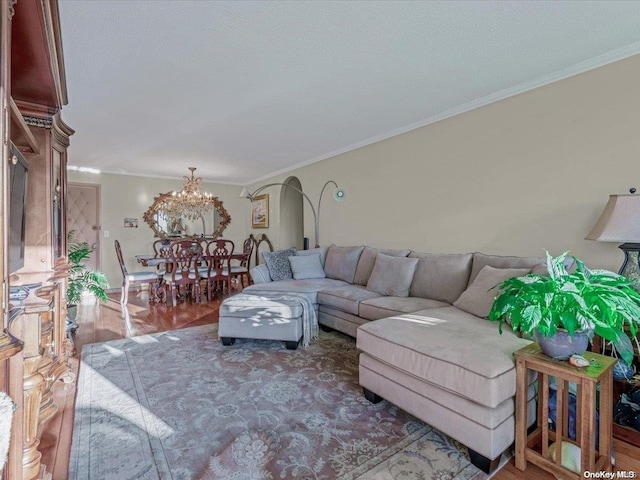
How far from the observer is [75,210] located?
228 inches

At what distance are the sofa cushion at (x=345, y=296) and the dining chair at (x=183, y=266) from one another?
8.26 feet

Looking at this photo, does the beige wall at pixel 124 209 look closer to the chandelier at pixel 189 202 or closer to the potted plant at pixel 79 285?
the chandelier at pixel 189 202

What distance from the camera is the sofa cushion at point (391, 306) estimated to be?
270 centimetres

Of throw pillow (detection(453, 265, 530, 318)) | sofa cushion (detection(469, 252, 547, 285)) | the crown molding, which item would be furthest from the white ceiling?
throw pillow (detection(453, 265, 530, 318))

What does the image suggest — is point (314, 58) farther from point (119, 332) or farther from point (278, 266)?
point (119, 332)

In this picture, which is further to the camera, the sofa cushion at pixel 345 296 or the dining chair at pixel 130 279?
the dining chair at pixel 130 279

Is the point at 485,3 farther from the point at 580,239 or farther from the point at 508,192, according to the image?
the point at 580,239

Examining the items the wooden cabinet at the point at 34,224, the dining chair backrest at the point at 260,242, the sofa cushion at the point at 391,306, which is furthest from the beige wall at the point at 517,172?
the wooden cabinet at the point at 34,224

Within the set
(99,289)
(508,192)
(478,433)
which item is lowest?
(478,433)

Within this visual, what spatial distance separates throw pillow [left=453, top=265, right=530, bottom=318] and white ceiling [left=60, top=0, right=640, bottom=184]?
1.56 m

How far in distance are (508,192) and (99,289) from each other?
168 inches

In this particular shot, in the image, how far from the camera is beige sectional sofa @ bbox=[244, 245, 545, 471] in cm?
148

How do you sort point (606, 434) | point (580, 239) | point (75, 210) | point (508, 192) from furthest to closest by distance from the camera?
point (75, 210), point (508, 192), point (580, 239), point (606, 434)

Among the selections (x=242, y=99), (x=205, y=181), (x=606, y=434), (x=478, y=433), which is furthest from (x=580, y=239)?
(x=205, y=181)
